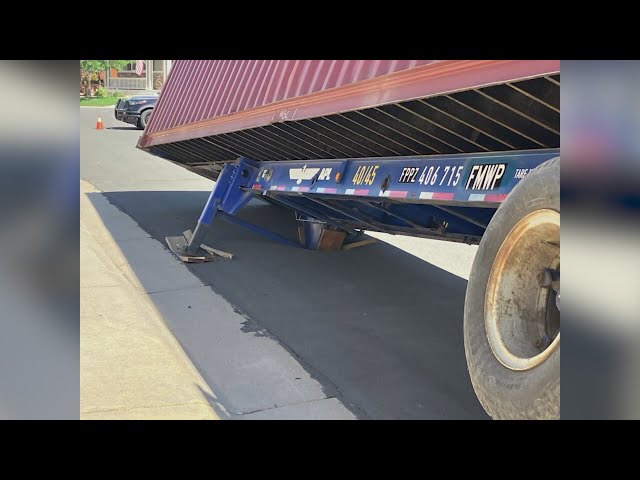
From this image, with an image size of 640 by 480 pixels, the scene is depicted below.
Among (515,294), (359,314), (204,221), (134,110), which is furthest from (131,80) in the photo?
(515,294)

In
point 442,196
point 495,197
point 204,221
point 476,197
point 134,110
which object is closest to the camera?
point 495,197

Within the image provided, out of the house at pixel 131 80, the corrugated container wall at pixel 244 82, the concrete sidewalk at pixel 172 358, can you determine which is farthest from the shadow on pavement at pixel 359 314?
the house at pixel 131 80

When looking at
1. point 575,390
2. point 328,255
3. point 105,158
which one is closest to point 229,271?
point 328,255

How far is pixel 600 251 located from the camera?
98.5 inches

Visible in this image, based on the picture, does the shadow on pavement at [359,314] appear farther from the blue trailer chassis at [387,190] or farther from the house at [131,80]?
the house at [131,80]

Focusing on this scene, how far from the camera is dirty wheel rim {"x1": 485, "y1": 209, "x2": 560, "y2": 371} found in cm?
337

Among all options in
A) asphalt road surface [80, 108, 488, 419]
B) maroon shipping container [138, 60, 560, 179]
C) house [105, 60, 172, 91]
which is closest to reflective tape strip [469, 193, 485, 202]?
maroon shipping container [138, 60, 560, 179]

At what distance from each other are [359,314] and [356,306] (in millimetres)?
252

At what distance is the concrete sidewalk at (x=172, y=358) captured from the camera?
4711 mm

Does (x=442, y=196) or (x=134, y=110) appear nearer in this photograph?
(x=442, y=196)

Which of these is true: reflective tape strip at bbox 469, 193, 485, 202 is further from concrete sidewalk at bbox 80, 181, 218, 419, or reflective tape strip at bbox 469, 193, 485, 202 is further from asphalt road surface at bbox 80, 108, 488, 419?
concrete sidewalk at bbox 80, 181, 218, 419

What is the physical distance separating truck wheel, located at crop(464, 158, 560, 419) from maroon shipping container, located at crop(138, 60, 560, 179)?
23.3 inches

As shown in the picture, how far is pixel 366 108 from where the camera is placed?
4.92 m

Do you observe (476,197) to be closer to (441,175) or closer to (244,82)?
(441,175)
